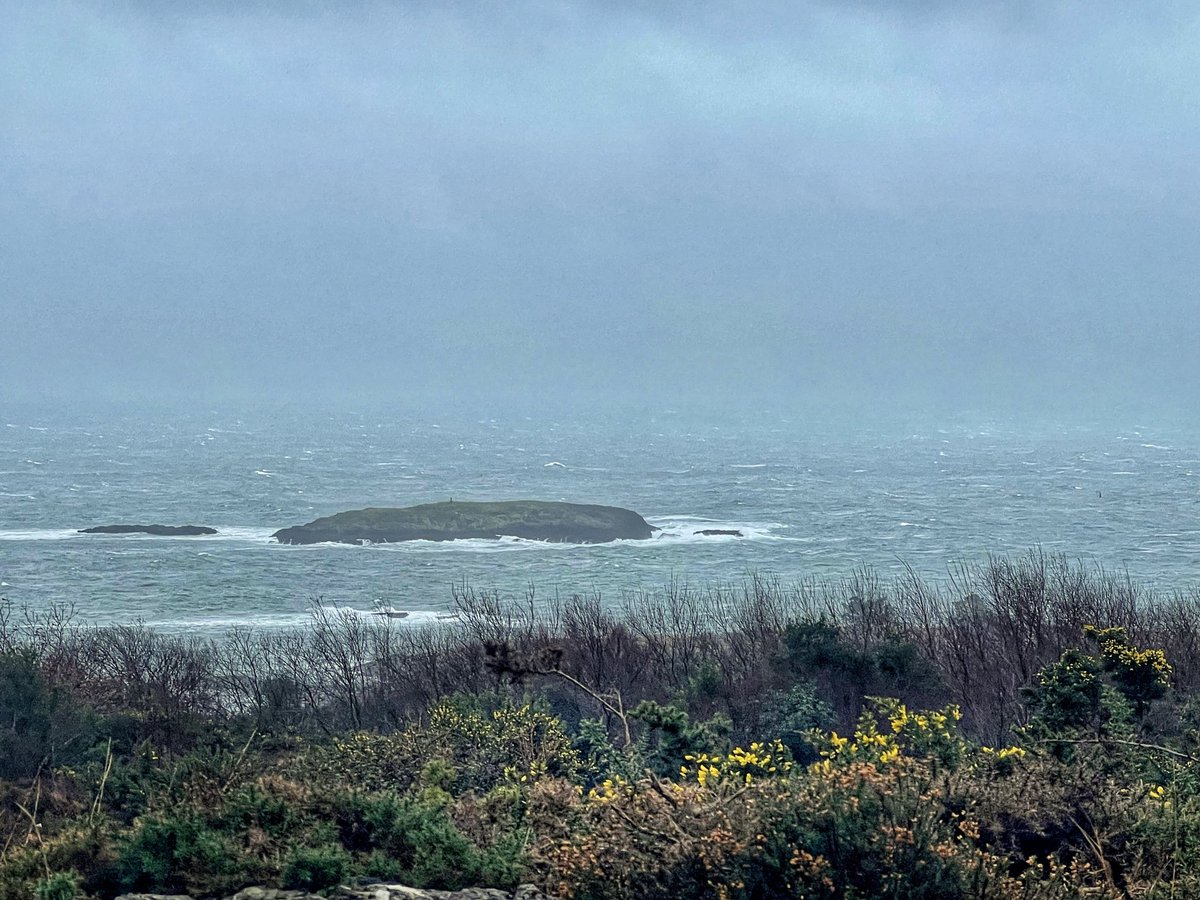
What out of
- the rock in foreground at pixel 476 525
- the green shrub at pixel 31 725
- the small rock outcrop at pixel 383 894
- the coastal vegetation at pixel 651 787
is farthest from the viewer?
the rock in foreground at pixel 476 525

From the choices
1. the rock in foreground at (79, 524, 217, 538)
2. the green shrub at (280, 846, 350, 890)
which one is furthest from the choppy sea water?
the green shrub at (280, 846, 350, 890)

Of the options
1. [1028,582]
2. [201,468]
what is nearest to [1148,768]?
[1028,582]

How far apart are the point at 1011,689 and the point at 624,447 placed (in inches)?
5576

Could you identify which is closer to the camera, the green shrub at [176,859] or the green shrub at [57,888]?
the green shrub at [57,888]

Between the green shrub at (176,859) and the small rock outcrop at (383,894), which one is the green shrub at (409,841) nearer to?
the small rock outcrop at (383,894)

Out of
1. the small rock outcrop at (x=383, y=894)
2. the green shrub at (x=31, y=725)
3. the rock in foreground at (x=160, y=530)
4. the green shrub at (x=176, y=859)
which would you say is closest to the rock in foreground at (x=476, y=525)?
the rock in foreground at (x=160, y=530)

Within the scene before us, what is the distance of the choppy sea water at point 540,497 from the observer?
57.8 meters

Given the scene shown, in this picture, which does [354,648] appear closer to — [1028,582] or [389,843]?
[1028,582]

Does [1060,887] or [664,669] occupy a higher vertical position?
[1060,887]

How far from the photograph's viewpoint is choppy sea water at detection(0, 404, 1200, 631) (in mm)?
57844

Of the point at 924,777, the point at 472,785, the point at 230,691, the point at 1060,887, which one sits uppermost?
the point at 924,777

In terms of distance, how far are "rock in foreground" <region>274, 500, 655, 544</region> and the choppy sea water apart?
2134mm

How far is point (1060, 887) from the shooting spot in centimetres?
755

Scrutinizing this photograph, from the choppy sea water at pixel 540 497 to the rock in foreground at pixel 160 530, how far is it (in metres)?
1.46
